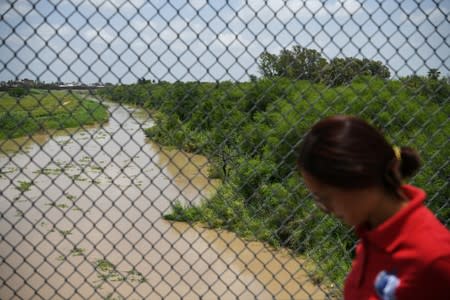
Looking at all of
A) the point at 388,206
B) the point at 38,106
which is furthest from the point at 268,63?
the point at 388,206

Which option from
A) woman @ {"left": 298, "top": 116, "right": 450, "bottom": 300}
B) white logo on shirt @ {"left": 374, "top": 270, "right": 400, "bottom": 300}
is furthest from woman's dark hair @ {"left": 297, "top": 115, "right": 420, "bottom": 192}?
white logo on shirt @ {"left": 374, "top": 270, "right": 400, "bottom": 300}

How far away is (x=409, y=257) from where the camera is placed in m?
1.04

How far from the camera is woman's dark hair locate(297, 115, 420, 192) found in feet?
3.51

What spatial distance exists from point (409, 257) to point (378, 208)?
14cm

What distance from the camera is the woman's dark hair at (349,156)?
107cm

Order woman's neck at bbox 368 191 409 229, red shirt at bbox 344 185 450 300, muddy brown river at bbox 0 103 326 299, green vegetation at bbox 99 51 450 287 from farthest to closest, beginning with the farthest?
1. green vegetation at bbox 99 51 450 287
2. muddy brown river at bbox 0 103 326 299
3. woman's neck at bbox 368 191 409 229
4. red shirt at bbox 344 185 450 300

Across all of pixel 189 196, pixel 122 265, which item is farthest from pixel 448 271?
pixel 189 196

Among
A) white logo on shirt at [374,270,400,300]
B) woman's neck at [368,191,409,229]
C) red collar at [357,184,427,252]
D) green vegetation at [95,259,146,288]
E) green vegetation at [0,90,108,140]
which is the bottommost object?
white logo on shirt at [374,270,400,300]

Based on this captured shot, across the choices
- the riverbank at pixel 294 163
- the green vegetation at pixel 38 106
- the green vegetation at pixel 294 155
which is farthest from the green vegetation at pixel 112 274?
the green vegetation at pixel 38 106

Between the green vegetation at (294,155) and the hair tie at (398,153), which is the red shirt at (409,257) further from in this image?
Answer: the green vegetation at (294,155)

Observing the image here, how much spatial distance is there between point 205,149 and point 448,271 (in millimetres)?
11314

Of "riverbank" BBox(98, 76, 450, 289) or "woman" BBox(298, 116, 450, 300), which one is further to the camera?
"riverbank" BBox(98, 76, 450, 289)

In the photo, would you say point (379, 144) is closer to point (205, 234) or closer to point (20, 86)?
point (20, 86)

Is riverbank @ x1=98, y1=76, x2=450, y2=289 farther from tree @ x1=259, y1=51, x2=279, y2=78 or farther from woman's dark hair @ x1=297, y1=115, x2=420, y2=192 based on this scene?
woman's dark hair @ x1=297, y1=115, x2=420, y2=192
